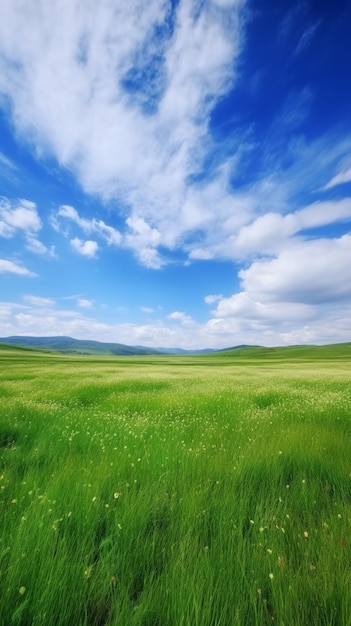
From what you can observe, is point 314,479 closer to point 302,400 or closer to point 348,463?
point 348,463

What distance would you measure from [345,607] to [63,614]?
82.7 inches

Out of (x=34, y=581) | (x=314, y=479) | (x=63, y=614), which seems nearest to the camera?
(x=63, y=614)

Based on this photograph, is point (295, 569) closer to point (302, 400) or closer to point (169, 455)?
point (169, 455)

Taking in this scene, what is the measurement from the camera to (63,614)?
207cm

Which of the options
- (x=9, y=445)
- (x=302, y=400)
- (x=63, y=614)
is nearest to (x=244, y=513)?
(x=63, y=614)

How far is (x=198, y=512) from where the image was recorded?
3344mm

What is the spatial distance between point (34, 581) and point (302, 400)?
36.6 feet

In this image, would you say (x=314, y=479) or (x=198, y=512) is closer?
(x=198, y=512)

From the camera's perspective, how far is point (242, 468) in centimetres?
436

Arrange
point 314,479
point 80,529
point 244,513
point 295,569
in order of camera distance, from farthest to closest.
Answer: point 314,479 < point 244,513 < point 80,529 < point 295,569

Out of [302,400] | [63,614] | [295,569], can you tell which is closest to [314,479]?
[295,569]

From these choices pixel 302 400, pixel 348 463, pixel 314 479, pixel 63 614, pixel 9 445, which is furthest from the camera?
pixel 302 400

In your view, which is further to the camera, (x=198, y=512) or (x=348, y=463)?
(x=348, y=463)

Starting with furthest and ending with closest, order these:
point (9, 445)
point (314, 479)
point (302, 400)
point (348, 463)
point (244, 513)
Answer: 1. point (302, 400)
2. point (9, 445)
3. point (348, 463)
4. point (314, 479)
5. point (244, 513)
